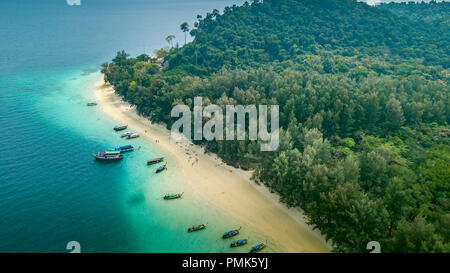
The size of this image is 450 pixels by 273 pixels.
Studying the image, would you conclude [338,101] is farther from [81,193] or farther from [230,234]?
[81,193]

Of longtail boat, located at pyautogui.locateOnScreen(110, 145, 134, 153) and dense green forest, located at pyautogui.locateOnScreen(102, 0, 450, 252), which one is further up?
dense green forest, located at pyautogui.locateOnScreen(102, 0, 450, 252)

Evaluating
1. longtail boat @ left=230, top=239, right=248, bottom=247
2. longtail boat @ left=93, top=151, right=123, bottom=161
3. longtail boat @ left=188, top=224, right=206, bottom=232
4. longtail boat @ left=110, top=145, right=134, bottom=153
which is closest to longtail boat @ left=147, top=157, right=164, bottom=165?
longtail boat @ left=93, top=151, right=123, bottom=161

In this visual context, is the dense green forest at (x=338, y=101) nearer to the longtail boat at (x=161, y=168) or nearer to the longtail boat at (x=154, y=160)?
the longtail boat at (x=161, y=168)

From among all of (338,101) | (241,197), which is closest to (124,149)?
(241,197)

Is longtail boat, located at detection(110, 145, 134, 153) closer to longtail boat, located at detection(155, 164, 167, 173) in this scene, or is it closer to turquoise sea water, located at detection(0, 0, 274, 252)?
→ turquoise sea water, located at detection(0, 0, 274, 252)

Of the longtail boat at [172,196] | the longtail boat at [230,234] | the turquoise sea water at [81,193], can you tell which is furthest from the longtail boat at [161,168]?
the longtail boat at [230,234]

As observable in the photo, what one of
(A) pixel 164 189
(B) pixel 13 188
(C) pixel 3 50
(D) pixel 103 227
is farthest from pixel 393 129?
(C) pixel 3 50
